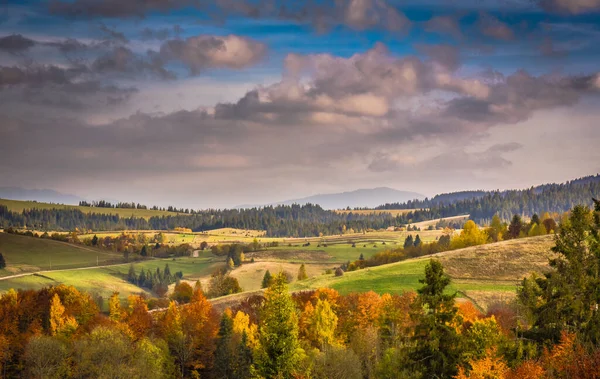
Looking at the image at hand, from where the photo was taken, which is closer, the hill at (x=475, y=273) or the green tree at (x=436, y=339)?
the green tree at (x=436, y=339)

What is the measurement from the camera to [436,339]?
1754 inches

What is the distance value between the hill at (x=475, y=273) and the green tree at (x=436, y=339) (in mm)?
73363

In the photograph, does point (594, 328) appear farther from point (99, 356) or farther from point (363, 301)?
point (99, 356)

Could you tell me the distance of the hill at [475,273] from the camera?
126 m

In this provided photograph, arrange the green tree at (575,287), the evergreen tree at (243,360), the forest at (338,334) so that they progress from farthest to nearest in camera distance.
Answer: the evergreen tree at (243,360) < the green tree at (575,287) < the forest at (338,334)

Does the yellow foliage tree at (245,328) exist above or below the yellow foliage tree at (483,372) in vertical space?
below

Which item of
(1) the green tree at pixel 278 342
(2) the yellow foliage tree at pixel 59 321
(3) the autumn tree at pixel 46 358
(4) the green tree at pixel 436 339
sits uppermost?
(4) the green tree at pixel 436 339

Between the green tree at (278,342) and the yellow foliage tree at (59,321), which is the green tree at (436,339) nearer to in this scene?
the green tree at (278,342)

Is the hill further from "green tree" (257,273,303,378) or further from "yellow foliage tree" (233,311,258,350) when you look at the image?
"green tree" (257,273,303,378)

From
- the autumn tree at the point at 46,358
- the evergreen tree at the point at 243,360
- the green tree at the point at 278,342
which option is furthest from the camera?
the autumn tree at the point at 46,358

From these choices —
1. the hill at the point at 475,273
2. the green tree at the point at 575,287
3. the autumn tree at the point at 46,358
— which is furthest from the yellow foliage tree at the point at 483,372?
the autumn tree at the point at 46,358

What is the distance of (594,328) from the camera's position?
144ft

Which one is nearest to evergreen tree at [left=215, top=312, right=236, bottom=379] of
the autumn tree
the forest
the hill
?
the forest

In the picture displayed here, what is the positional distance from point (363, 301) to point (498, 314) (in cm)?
2475
